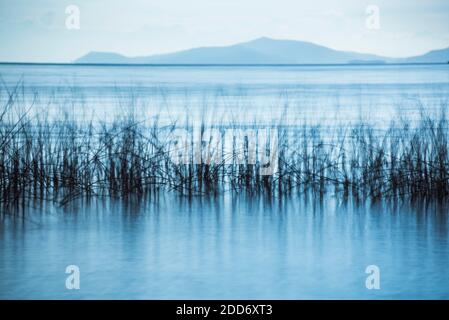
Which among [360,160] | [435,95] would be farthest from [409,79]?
[360,160]

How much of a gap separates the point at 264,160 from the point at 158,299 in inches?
72.7

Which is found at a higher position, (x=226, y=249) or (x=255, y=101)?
(x=255, y=101)

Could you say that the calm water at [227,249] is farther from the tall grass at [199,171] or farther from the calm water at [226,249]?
the tall grass at [199,171]

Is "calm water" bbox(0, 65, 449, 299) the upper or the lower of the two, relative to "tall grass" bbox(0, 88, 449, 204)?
lower

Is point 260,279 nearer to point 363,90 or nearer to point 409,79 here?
point 363,90

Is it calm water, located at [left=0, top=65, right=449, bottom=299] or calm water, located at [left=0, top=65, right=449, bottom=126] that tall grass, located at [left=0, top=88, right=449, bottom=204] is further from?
calm water, located at [left=0, top=65, right=449, bottom=126]

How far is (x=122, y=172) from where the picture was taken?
16.8 feet

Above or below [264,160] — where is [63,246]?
below

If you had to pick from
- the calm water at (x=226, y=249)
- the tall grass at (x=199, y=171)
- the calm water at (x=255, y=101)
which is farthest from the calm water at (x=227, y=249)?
the calm water at (x=255, y=101)

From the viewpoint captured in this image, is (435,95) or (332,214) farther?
(435,95)

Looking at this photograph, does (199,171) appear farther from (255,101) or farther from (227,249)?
(255,101)

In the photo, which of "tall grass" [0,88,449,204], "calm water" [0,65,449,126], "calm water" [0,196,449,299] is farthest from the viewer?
"calm water" [0,65,449,126]

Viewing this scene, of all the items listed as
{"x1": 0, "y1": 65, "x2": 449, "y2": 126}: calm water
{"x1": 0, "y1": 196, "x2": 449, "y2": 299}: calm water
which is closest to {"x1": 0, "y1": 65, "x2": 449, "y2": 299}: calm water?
{"x1": 0, "y1": 196, "x2": 449, "y2": 299}: calm water

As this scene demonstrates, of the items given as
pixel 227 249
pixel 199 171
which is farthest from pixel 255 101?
pixel 227 249
